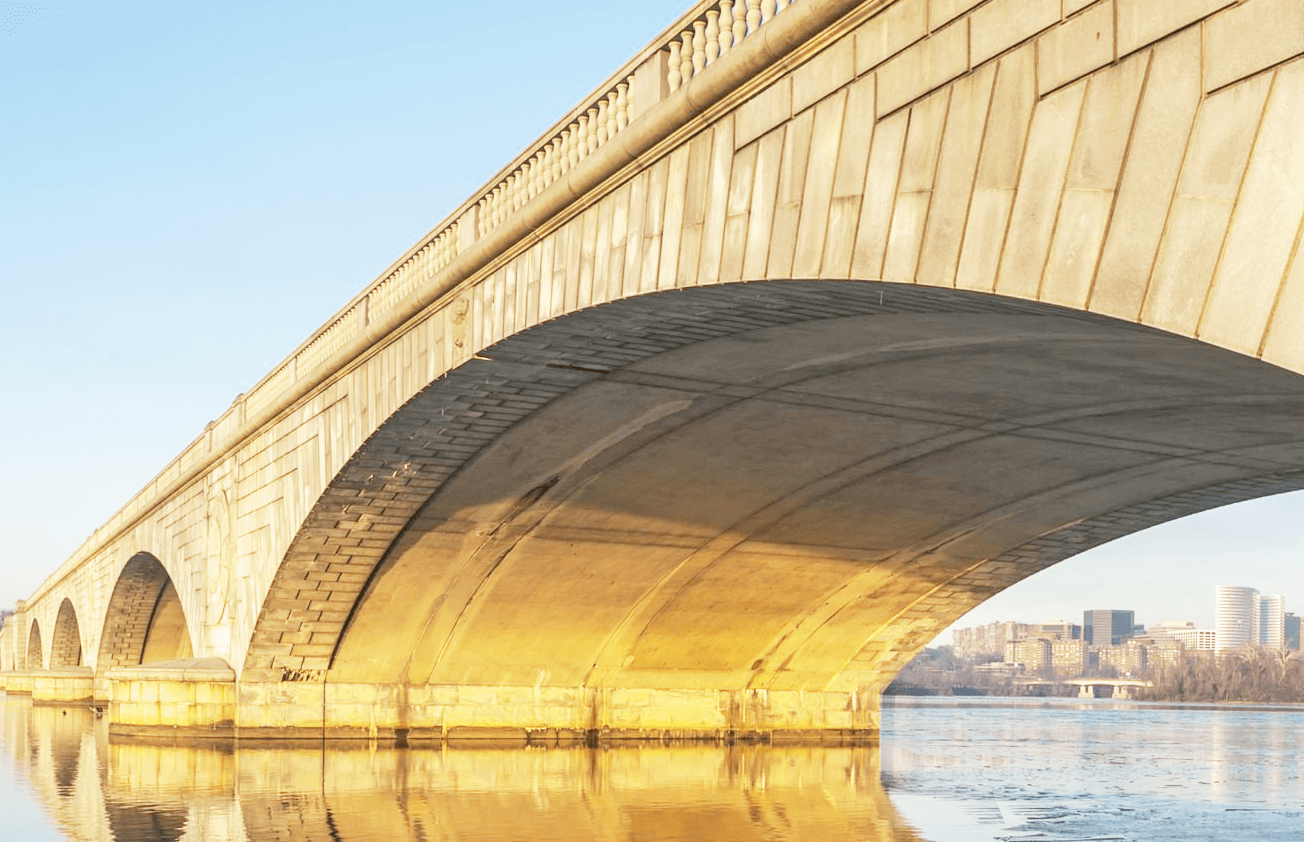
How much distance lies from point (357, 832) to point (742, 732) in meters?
13.5

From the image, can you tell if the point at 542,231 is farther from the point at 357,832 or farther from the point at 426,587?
the point at 426,587

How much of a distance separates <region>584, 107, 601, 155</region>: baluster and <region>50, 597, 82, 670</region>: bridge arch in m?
57.9

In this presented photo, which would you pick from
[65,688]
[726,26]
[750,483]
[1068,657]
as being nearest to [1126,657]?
[1068,657]

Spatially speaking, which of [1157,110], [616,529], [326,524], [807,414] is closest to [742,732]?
[616,529]

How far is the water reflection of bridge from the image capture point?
13227 millimetres

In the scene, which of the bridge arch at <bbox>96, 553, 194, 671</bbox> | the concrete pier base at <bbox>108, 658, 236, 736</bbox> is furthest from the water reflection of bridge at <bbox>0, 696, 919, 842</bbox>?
the bridge arch at <bbox>96, 553, 194, 671</bbox>

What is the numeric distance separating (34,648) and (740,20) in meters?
77.3

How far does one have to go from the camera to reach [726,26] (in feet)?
35.2

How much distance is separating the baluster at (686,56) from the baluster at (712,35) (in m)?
0.27

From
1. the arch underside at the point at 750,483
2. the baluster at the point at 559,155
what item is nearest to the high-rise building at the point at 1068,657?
the arch underside at the point at 750,483

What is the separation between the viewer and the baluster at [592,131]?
516 inches

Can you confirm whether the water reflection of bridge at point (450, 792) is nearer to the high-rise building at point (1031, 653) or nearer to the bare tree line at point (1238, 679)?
the bare tree line at point (1238, 679)

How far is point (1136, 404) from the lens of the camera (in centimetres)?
1452

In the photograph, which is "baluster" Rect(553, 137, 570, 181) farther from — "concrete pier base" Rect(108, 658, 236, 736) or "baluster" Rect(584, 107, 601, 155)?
"concrete pier base" Rect(108, 658, 236, 736)
